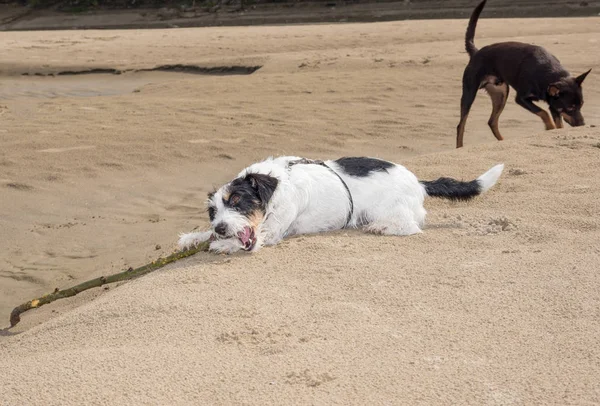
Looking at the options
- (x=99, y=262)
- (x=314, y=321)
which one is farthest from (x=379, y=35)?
(x=314, y=321)

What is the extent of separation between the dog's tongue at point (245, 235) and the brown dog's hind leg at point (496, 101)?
572 cm

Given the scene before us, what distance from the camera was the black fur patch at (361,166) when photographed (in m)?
5.61

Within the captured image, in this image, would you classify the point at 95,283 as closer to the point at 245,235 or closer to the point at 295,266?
the point at 245,235

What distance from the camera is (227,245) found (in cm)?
504

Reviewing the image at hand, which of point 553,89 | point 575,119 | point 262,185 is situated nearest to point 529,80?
point 553,89

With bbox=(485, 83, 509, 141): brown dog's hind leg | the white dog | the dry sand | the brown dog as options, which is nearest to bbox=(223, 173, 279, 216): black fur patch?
the white dog

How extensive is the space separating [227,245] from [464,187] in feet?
6.13

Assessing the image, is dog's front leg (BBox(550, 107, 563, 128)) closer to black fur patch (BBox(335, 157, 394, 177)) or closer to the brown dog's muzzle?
the brown dog's muzzle

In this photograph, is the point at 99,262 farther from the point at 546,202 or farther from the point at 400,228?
the point at 546,202

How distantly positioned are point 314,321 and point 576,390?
1285 millimetres

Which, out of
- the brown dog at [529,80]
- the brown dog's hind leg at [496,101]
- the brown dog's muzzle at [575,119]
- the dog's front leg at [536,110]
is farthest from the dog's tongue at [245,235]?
the brown dog's hind leg at [496,101]

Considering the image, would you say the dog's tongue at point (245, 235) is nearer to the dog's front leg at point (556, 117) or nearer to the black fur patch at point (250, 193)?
the black fur patch at point (250, 193)

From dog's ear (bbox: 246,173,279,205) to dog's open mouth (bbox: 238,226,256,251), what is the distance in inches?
8.8

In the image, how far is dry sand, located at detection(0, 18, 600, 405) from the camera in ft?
11.4
